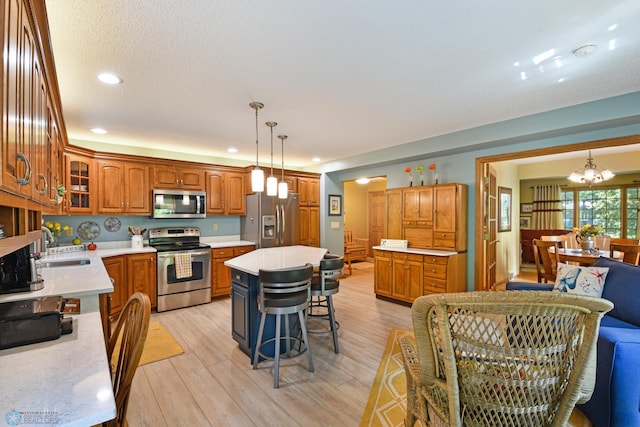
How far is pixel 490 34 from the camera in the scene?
187 cm

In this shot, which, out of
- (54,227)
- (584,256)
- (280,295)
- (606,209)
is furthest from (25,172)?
(606,209)

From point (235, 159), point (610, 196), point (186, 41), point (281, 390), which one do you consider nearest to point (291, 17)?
point (186, 41)

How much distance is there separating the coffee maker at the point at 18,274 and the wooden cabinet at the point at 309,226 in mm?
4169

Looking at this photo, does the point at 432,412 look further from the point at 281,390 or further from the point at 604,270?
the point at 604,270

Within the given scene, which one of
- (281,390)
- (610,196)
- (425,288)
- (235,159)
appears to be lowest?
(281,390)

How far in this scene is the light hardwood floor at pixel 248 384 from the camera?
209 cm

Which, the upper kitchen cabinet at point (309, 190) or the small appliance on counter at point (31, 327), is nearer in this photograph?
the small appliance on counter at point (31, 327)

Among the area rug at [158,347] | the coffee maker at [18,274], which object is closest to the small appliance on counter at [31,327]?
the coffee maker at [18,274]

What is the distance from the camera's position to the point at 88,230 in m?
4.33

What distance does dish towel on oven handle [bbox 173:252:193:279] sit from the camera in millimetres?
4371

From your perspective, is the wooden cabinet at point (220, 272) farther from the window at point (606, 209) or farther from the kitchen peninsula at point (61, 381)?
the window at point (606, 209)

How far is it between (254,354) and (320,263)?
1.05 meters

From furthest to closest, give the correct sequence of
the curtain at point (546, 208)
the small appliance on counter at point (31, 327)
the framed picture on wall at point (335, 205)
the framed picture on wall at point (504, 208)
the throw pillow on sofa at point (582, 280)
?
the curtain at point (546, 208) < the framed picture on wall at point (335, 205) < the framed picture on wall at point (504, 208) < the throw pillow on sofa at point (582, 280) < the small appliance on counter at point (31, 327)

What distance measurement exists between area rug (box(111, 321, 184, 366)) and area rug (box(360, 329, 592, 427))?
1.99 m
